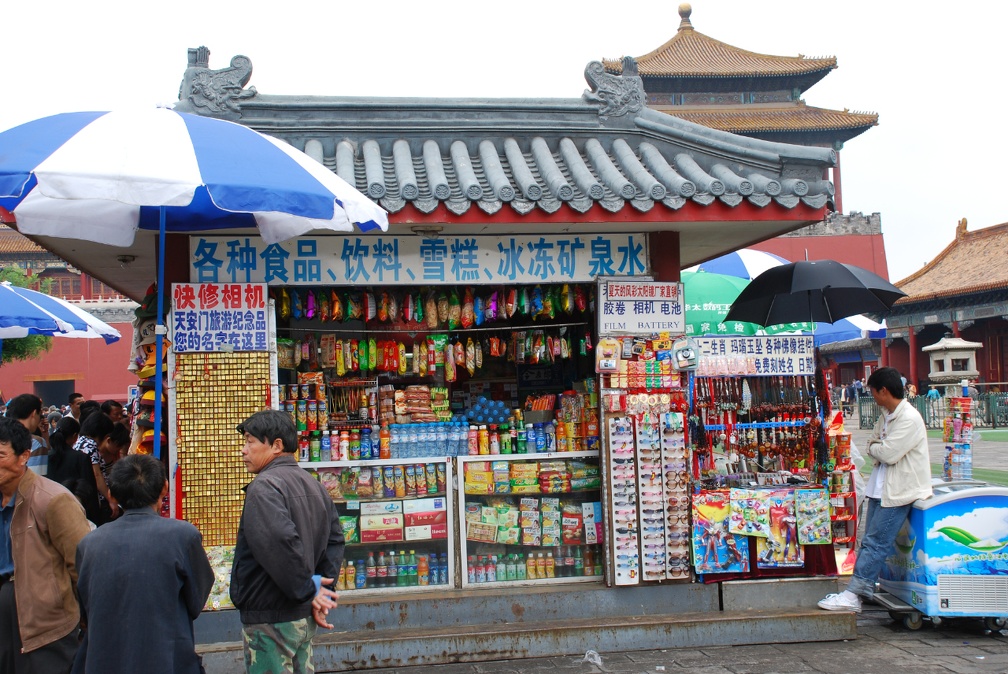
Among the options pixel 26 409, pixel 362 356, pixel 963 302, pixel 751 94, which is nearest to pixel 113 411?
pixel 26 409

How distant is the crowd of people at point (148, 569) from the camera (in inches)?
125

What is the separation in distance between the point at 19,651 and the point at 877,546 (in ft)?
16.8

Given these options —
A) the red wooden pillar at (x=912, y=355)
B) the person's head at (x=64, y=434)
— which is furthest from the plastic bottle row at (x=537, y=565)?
the red wooden pillar at (x=912, y=355)

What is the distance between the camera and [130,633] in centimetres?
316

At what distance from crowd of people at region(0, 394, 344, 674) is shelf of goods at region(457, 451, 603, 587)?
2.57m

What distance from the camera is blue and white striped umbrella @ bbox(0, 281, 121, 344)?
7.10m

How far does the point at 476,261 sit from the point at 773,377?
2.72 meters

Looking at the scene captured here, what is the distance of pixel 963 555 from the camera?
5.69 metres

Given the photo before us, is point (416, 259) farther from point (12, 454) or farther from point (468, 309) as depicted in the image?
point (12, 454)

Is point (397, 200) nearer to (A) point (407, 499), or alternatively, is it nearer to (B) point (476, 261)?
(B) point (476, 261)

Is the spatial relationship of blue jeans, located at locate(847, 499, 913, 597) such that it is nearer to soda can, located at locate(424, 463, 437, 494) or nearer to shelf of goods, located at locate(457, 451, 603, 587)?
shelf of goods, located at locate(457, 451, 603, 587)

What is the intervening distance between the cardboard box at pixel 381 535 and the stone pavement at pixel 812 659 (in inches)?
37.8

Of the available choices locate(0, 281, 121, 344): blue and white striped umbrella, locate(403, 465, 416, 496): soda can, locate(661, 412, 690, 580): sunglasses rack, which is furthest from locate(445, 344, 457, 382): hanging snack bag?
locate(0, 281, 121, 344): blue and white striped umbrella

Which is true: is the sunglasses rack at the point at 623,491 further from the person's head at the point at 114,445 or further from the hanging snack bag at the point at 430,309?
the person's head at the point at 114,445
